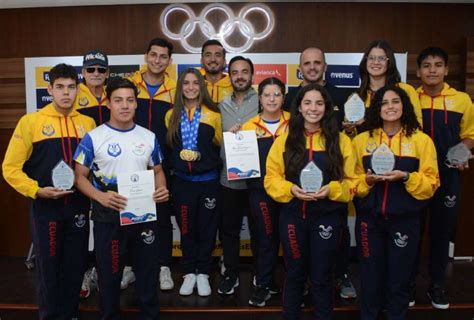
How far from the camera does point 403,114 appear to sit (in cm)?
288

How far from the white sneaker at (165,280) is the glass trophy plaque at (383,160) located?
1810 mm

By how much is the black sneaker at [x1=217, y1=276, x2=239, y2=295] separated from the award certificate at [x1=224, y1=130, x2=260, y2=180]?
84 cm

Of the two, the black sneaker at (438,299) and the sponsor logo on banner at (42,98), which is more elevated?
the sponsor logo on banner at (42,98)

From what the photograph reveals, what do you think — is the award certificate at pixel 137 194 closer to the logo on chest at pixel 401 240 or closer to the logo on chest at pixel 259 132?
the logo on chest at pixel 259 132

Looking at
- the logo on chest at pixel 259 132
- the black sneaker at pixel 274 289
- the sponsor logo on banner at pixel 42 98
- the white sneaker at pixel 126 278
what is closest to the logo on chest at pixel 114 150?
the logo on chest at pixel 259 132

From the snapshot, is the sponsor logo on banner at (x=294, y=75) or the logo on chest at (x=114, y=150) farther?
the sponsor logo on banner at (x=294, y=75)

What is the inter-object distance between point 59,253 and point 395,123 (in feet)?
7.58

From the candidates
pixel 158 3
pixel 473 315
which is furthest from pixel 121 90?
pixel 473 315

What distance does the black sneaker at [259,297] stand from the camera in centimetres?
325

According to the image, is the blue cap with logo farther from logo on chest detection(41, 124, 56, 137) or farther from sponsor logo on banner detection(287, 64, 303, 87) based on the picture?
sponsor logo on banner detection(287, 64, 303, 87)

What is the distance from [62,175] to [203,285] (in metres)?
1.35

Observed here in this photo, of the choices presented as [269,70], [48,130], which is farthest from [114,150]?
[269,70]

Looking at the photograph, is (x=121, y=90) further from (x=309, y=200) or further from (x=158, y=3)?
(x=158, y=3)

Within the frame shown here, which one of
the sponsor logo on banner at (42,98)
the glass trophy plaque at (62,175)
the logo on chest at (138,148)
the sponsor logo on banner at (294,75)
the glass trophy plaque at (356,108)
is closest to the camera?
the glass trophy plaque at (62,175)
